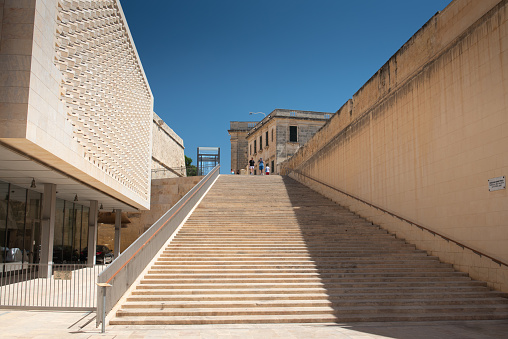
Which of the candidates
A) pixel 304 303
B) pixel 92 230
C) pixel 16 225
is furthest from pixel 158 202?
pixel 304 303

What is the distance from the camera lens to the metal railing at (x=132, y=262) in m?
7.73

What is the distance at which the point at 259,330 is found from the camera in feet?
24.4

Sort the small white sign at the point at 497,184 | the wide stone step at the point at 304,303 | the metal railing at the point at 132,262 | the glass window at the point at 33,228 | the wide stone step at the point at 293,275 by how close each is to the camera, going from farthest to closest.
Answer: the glass window at the point at 33,228 < the wide stone step at the point at 293,275 < the small white sign at the point at 497,184 < the wide stone step at the point at 304,303 < the metal railing at the point at 132,262

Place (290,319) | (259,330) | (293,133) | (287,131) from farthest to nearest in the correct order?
(293,133) → (287,131) → (290,319) → (259,330)

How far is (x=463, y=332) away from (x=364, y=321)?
164cm

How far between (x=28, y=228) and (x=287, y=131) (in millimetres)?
27215

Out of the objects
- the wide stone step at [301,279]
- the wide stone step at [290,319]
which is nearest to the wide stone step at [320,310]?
the wide stone step at [290,319]

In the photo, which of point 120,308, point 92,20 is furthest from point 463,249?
point 92,20

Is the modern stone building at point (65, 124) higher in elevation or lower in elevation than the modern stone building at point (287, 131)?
lower

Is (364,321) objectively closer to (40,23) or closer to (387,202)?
(387,202)

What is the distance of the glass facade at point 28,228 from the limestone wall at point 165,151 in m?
10.6

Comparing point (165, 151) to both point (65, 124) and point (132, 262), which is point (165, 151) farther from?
point (132, 262)

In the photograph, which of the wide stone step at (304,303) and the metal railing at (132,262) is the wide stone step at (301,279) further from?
the wide stone step at (304,303)

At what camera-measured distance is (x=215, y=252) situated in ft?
38.2
